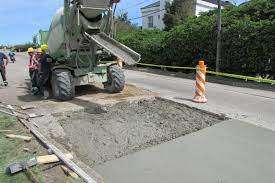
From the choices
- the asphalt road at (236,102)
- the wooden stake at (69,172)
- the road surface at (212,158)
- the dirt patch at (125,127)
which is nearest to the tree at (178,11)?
the asphalt road at (236,102)

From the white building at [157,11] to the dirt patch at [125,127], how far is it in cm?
4631

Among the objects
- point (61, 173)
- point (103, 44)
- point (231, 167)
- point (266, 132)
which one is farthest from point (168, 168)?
point (103, 44)

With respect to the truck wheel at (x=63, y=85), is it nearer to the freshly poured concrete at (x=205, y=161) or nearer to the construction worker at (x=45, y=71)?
the construction worker at (x=45, y=71)

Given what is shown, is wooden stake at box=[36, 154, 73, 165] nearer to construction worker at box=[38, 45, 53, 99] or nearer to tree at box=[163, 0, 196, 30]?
construction worker at box=[38, 45, 53, 99]

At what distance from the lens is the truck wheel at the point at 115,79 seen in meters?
13.4

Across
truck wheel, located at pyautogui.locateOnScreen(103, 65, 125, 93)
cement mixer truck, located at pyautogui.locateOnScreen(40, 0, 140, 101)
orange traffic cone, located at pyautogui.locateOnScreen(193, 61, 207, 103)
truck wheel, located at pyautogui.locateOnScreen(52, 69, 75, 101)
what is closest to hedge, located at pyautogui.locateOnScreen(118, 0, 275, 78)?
orange traffic cone, located at pyautogui.locateOnScreen(193, 61, 207, 103)

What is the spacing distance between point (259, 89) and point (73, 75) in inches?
325

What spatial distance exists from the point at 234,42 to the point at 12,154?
14813 mm

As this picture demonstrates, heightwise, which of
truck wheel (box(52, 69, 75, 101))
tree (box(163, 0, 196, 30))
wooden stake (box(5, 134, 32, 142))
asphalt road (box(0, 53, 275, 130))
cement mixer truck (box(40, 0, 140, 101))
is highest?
tree (box(163, 0, 196, 30))

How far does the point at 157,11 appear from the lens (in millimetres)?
60062

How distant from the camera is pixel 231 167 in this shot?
6.85 metres

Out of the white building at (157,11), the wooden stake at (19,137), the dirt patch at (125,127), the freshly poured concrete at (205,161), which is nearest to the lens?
the freshly poured concrete at (205,161)

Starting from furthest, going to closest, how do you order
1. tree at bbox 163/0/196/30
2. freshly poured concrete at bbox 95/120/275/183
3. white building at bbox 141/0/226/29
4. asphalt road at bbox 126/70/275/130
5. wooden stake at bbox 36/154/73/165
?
white building at bbox 141/0/226/29
tree at bbox 163/0/196/30
asphalt road at bbox 126/70/275/130
wooden stake at bbox 36/154/73/165
freshly poured concrete at bbox 95/120/275/183

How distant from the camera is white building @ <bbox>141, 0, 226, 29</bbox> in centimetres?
5600
